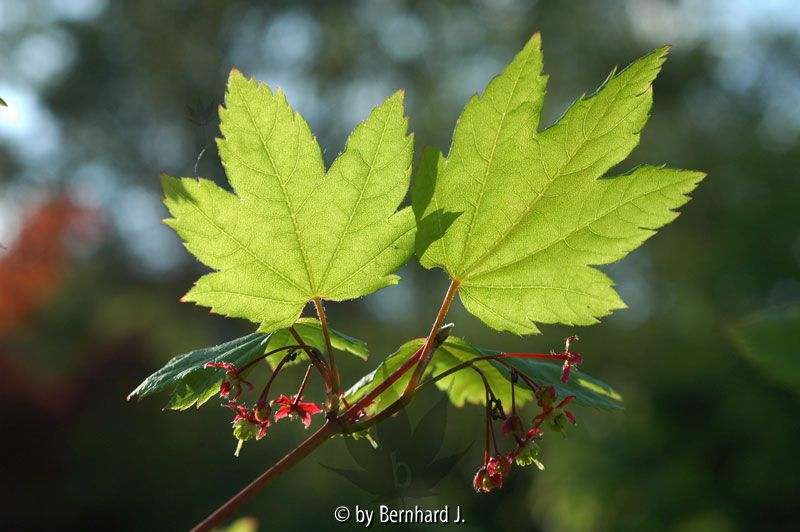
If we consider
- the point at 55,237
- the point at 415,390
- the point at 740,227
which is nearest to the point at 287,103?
the point at 415,390

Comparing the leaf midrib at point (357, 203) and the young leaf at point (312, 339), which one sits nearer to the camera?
the leaf midrib at point (357, 203)

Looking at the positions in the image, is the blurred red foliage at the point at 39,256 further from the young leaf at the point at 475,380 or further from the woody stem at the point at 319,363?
the woody stem at the point at 319,363

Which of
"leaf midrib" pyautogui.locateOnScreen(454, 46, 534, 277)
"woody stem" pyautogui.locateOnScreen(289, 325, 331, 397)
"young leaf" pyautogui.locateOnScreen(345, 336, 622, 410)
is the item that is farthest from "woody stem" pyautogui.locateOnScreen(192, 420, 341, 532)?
"leaf midrib" pyautogui.locateOnScreen(454, 46, 534, 277)

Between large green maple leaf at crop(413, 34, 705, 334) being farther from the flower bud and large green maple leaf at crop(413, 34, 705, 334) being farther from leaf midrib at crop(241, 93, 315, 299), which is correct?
the flower bud

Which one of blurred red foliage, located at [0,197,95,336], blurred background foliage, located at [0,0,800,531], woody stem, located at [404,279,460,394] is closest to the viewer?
woody stem, located at [404,279,460,394]

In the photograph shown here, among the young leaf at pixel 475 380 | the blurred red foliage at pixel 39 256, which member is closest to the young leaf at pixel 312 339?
the young leaf at pixel 475 380

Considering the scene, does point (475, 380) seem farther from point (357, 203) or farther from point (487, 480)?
point (357, 203)
